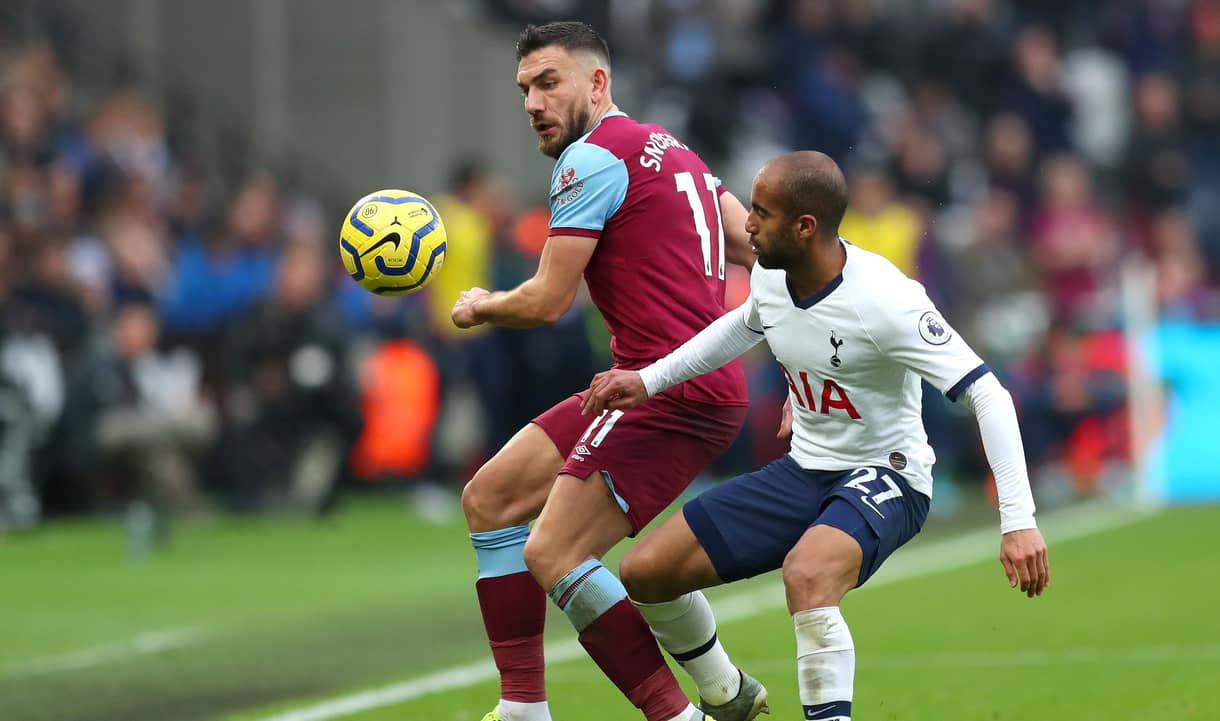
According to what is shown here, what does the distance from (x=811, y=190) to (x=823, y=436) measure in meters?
0.82

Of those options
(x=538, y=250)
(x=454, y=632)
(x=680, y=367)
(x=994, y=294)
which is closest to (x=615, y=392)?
(x=680, y=367)

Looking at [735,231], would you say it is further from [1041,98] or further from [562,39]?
[1041,98]

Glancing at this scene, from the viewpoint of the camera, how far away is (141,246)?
16.6m

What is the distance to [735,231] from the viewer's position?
6945 mm

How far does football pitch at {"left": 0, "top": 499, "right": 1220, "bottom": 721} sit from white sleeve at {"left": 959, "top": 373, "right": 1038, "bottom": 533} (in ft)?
5.17

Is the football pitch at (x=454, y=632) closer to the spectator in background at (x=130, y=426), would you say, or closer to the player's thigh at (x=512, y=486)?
the spectator in background at (x=130, y=426)

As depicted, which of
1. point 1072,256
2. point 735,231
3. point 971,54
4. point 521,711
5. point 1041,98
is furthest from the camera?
point 971,54

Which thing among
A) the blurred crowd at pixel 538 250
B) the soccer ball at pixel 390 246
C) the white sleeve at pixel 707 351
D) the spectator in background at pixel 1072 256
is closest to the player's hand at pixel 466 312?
the soccer ball at pixel 390 246

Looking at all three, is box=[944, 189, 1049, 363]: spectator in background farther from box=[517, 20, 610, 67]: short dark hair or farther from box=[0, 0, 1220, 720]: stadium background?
box=[517, 20, 610, 67]: short dark hair

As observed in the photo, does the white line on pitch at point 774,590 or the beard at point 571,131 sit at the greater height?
the beard at point 571,131

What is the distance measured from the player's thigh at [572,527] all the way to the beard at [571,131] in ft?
3.82

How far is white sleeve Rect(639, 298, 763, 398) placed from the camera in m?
6.20

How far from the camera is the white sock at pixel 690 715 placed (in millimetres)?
6121

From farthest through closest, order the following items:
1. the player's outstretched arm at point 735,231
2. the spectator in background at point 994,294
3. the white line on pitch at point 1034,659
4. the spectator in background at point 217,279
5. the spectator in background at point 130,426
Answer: the spectator in background at point 217,279, the spectator in background at point 994,294, the spectator in background at point 130,426, the white line on pitch at point 1034,659, the player's outstretched arm at point 735,231
